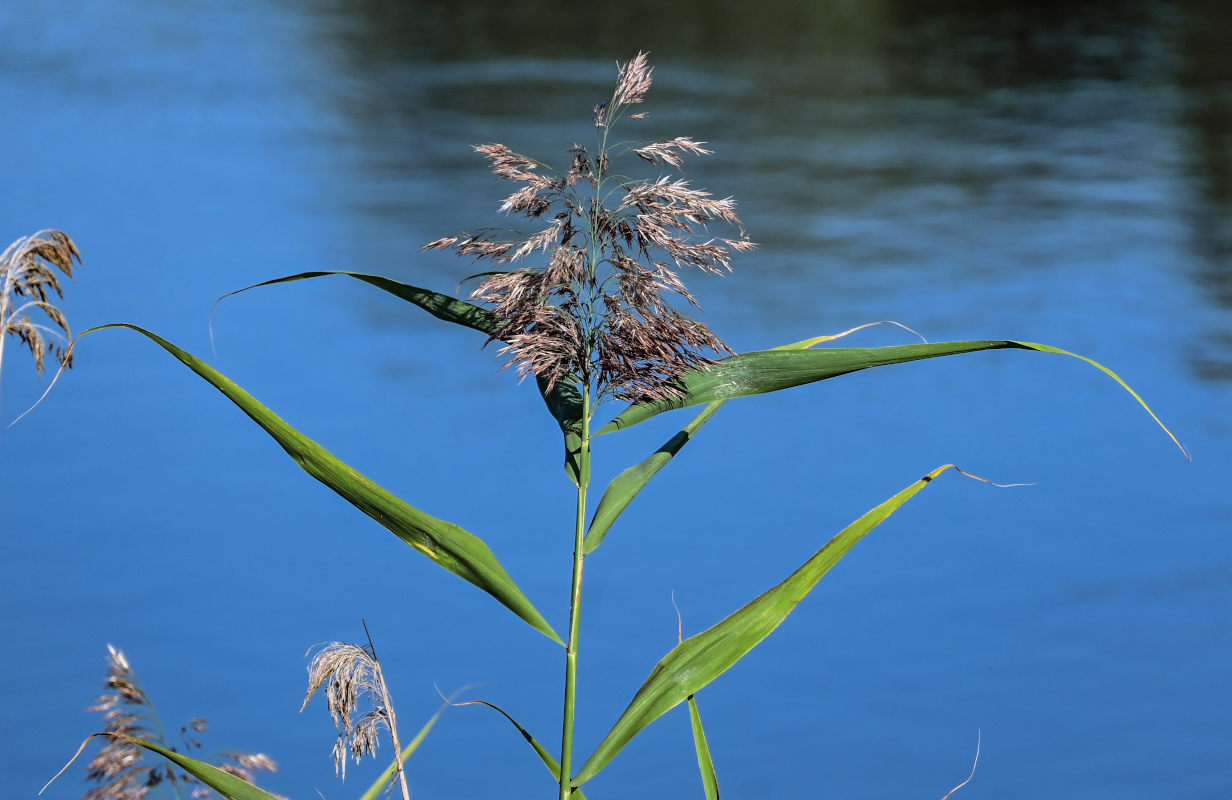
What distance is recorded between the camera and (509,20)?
8.33 metres

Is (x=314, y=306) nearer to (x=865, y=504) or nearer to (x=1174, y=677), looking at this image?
(x=865, y=504)

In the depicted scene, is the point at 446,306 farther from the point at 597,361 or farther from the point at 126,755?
the point at 126,755

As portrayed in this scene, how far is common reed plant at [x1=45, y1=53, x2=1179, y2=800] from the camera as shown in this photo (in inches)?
31.8

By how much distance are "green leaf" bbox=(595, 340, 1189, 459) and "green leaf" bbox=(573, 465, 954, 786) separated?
0.28 feet

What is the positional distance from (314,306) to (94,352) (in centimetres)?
67

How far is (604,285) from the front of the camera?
0.82 metres

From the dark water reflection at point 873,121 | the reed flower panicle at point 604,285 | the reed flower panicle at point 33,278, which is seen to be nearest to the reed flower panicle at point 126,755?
the reed flower panicle at point 33,278

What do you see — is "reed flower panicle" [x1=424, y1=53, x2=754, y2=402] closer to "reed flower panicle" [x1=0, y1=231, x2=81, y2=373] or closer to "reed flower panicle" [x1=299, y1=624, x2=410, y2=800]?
"reed flower panicle" [x1=299, y1=624, x2=410, y2=800]

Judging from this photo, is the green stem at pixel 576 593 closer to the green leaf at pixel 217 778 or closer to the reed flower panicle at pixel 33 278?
the green leaf at pixel 217 778

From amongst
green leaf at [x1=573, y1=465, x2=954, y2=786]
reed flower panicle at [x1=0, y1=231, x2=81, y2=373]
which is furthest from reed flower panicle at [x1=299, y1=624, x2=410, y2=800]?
reed flower panicle at [x1=0, y1=231, x2=81, y2=373]

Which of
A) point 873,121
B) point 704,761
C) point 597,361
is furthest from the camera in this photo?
point 873,121

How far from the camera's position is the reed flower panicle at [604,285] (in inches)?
31.7

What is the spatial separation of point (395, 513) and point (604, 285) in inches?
7.3

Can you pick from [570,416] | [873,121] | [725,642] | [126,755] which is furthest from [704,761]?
[873,121]
